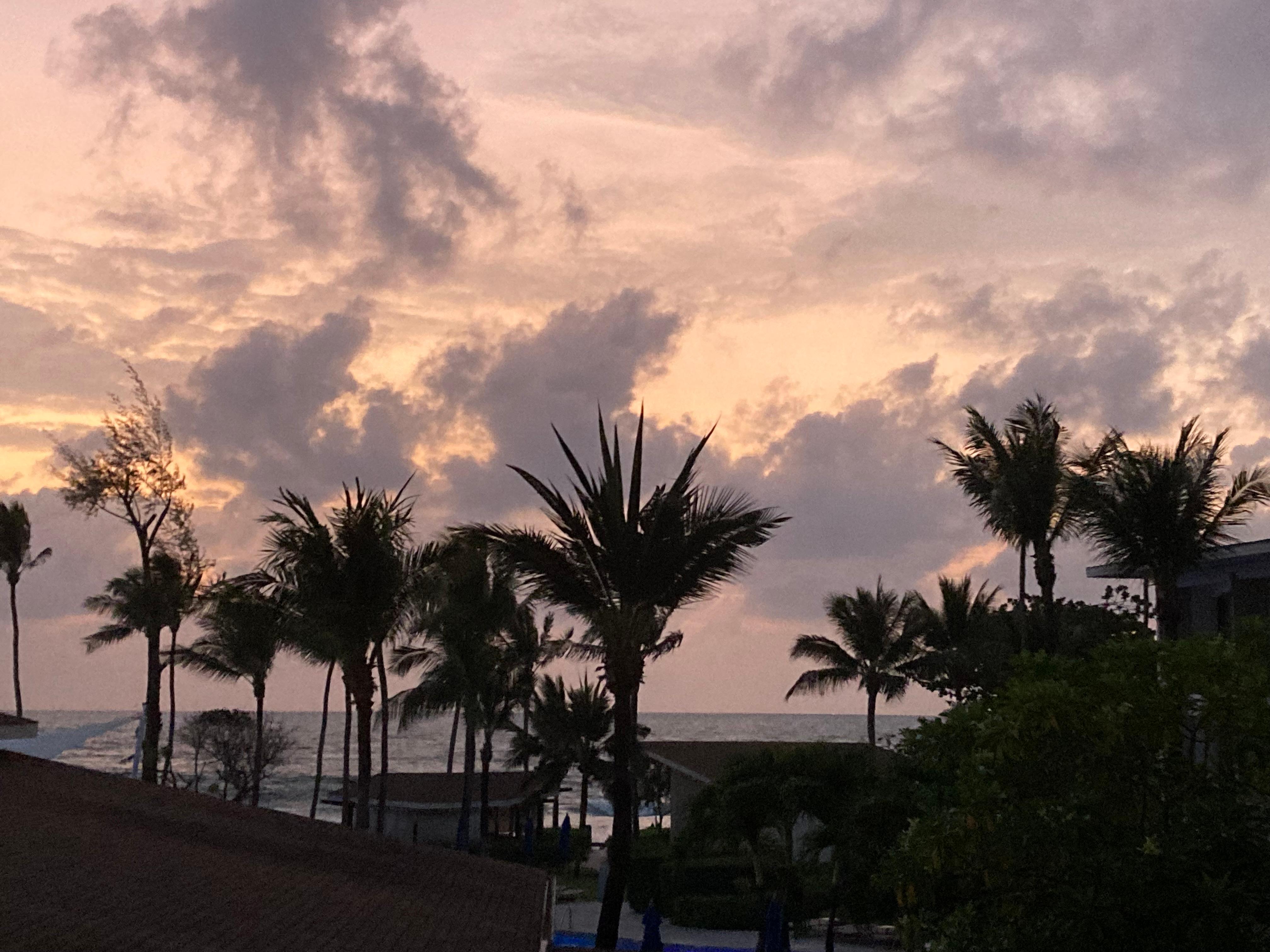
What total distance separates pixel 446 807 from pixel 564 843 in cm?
821

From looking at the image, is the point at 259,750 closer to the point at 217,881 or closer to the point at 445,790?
the point at 445,790

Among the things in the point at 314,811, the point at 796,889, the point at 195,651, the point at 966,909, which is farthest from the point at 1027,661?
the point at 195,651

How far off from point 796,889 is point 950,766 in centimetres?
2366

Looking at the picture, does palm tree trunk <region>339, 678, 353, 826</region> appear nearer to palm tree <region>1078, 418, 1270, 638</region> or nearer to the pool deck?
the pool deck

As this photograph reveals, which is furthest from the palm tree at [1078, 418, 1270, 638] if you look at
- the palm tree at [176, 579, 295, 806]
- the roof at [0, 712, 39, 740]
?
the palm tree at [176, 579, 295, 806]

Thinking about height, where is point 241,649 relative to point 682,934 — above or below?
above

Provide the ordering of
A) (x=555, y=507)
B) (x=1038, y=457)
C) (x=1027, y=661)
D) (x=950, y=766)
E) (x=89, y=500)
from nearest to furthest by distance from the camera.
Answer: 1. (x=1027, y=661)
2. (x=950, y=766)
3. (x=555, y=507)
4. (x=1038, y=457)
5. (x=89, y=500)

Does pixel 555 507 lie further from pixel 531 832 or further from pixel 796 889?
pixel 531 832

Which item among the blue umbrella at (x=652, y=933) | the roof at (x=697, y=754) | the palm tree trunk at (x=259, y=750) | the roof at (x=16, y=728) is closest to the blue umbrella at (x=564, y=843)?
the roof at (x=697, y=754)

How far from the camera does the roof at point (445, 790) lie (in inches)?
2512

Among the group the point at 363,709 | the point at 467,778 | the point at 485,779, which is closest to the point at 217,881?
the point at 363,709

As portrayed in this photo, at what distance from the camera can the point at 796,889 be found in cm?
3644

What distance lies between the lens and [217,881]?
1490cm

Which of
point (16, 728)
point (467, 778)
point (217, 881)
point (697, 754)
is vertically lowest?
point (217, 881)
